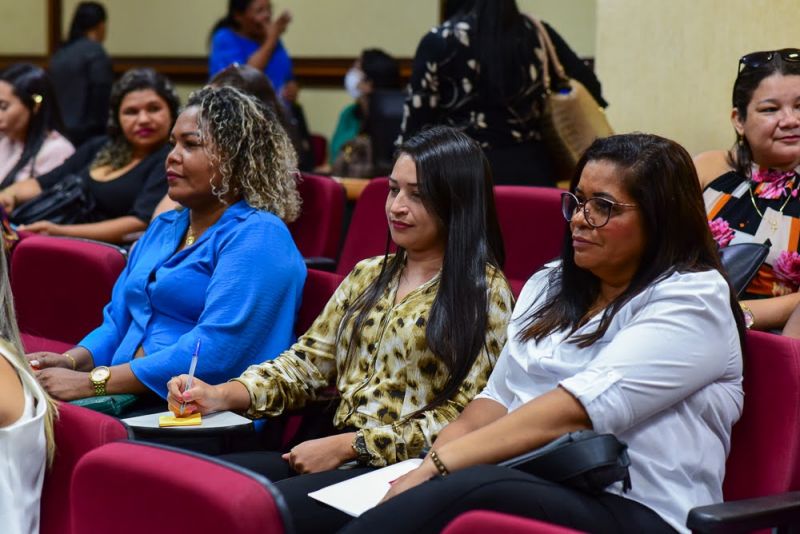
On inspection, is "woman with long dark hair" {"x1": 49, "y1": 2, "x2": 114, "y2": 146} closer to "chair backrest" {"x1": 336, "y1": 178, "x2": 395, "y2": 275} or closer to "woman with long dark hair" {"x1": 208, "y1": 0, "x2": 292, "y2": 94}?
"woman with long dark hair" {"x1": 208, "y1": 0, "x2": 292, "y2": 94}

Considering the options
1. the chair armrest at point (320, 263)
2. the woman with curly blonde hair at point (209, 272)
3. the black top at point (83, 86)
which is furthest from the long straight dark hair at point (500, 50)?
the black top at point (83, 86)

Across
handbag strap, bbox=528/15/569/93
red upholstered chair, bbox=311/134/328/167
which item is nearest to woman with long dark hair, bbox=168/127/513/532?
handbag strap, bbox=528/15/569/93

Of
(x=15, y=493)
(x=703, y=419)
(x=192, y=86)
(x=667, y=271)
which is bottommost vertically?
(x=192, y=86)

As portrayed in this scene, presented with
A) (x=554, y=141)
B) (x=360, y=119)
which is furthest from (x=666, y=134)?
(x=360, y=119)

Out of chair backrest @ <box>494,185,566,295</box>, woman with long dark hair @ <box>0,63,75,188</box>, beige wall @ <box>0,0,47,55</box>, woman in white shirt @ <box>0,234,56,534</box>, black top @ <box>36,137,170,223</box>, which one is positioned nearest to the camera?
woman in white shirt @ <box>0,234,56,534</box>

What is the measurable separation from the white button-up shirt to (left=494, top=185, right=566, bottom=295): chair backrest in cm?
101

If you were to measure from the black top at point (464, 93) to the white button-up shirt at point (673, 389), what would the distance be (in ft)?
5.35

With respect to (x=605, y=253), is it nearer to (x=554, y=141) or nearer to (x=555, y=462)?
(x=555, y=462)

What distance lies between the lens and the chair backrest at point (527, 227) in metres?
2.99

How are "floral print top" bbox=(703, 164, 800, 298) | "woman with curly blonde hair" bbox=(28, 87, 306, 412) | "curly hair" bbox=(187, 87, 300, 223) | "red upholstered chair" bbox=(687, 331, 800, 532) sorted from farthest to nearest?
1. "curly hair" bbox=(187, 87, 300, 223)
2. "woman with curly blonde hair" bbox=(28, 87, 306, 412)
3. "floral print top" bbox=(703, 164, 800, 298)
4. "red upholstered chair" bbox=(687, 331, 800, 532)

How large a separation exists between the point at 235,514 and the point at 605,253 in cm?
85

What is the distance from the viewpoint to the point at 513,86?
3527mm

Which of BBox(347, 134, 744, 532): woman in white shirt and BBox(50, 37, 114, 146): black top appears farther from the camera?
BBox(50, 37, 114, 146): black top

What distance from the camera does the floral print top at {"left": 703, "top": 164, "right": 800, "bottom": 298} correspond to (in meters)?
2.51
